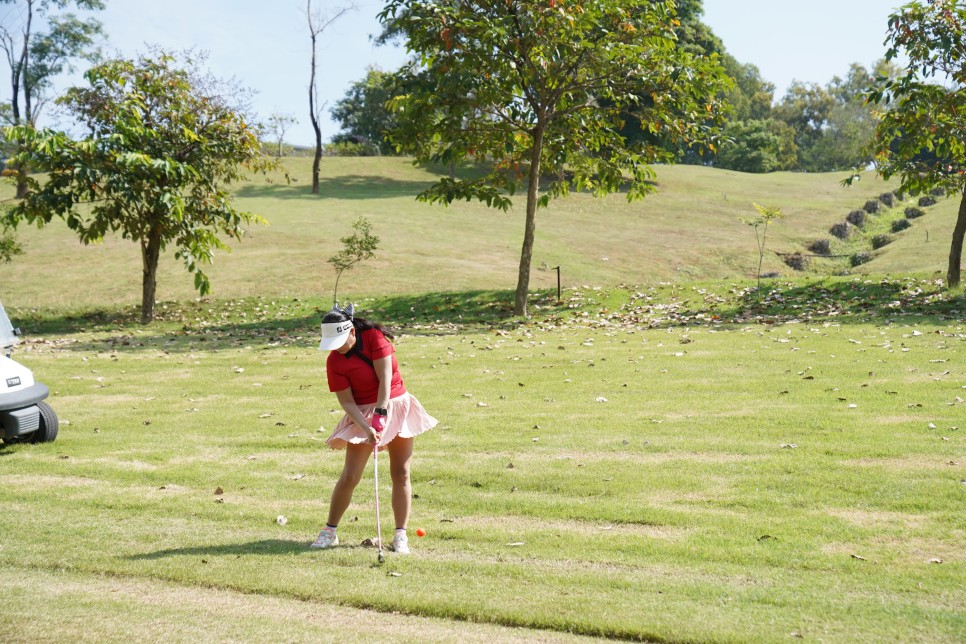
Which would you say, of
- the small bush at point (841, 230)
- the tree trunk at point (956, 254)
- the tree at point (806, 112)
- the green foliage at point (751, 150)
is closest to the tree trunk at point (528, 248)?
the tree trunk at point (956, 254)

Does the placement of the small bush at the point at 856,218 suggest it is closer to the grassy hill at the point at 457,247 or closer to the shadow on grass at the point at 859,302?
the grassy hill at the point at 457,247

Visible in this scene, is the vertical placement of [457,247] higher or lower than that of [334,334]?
lower

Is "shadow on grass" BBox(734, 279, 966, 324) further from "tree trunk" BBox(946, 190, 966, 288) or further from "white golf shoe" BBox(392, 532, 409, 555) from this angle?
"white golf shoe" BBox(392, 532, 409, 555)

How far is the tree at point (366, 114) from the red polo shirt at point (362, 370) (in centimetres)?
5843

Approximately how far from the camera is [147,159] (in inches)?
907

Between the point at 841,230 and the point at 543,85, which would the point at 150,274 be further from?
the point at 841,230

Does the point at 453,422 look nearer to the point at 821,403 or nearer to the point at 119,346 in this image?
the point at 821,403

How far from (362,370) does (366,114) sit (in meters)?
71.7

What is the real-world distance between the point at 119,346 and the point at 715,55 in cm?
1552

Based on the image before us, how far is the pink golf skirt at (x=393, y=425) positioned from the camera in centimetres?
698

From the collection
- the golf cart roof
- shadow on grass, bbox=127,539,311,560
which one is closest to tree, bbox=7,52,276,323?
the golf cart roof

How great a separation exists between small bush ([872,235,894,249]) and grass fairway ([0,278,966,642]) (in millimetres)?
29259

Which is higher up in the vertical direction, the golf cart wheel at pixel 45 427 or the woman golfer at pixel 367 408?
the woman golfer at pixel 367 408

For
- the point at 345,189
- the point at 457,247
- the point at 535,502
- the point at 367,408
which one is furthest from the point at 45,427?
the point at 345,189
